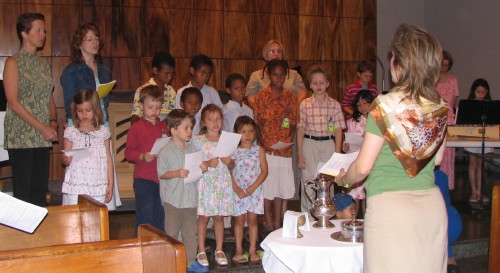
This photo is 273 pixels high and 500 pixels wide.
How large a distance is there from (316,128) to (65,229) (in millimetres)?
2810

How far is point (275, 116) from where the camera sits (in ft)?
16.2

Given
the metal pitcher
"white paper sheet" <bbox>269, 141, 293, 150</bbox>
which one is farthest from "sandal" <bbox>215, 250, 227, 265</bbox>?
the metal pitcher

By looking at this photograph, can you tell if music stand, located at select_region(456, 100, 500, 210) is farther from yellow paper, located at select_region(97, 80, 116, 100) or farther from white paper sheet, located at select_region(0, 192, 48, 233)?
white paper sheet, located at select_region(0, 192, 48, 233)

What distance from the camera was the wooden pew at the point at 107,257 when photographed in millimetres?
1912

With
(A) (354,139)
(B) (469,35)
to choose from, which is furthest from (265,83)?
(B) (469,35)

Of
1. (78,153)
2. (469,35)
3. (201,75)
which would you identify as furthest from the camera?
(469,35)

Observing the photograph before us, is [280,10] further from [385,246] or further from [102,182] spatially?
[385,246]

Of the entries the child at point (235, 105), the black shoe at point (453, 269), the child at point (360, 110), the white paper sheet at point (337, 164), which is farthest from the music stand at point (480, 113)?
the white paper sheet at point (337, 164)

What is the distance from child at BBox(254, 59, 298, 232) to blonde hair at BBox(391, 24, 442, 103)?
2553mm

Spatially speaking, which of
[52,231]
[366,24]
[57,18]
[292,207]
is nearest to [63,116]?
[57,18]

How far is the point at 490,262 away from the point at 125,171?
3.79 m

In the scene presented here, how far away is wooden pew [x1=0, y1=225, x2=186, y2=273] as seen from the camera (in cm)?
191

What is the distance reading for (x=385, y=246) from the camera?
2.37 meters

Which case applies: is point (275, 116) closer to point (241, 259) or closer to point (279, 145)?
point (279, 145)
